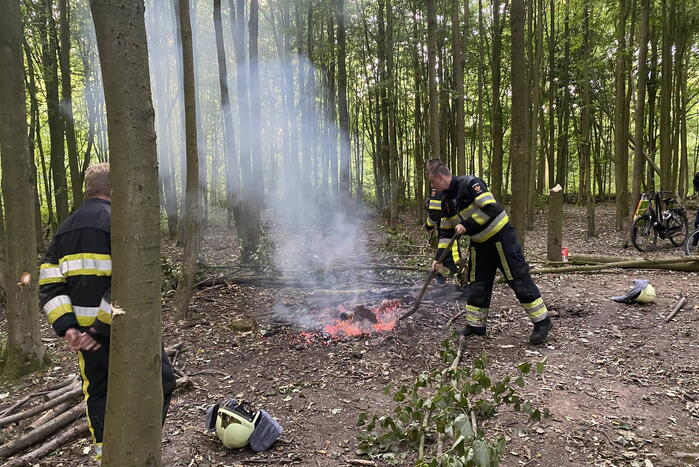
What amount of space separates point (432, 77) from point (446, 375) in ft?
18.5

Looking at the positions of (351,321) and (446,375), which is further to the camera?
(351,321)

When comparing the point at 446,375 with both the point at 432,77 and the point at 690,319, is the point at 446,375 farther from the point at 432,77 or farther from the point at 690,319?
the point at 432,77

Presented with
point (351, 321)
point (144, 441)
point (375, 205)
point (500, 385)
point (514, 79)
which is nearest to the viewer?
point (144, 441)

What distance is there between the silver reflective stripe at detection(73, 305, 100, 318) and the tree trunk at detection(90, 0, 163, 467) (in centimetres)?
72

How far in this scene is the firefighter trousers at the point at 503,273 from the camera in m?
4.43

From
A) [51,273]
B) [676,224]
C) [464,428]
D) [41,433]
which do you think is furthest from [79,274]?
[676,224]

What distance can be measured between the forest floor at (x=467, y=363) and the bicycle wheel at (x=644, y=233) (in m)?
2.20

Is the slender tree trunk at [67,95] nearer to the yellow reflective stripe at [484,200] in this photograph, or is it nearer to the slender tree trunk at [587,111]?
the yellow reflective stripe at [484,200]

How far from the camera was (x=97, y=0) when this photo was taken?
161cm

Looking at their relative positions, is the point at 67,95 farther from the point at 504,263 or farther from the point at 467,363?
the point at 467,363

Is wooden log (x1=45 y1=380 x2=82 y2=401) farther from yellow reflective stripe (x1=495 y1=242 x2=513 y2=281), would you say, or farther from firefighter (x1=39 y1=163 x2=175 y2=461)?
yellow reflective stripe (x1=495 y1=242 x2=513 y2=281)

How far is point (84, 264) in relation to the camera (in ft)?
7.57

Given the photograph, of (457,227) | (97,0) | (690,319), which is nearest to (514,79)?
(457,227)

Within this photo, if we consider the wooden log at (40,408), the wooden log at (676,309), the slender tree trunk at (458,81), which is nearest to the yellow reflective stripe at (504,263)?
the wooden log at (676,309)
